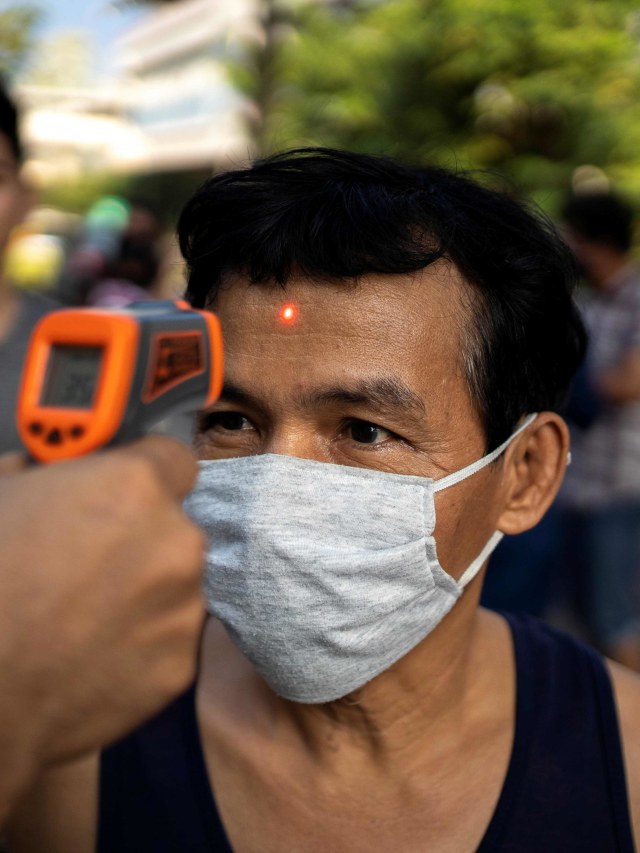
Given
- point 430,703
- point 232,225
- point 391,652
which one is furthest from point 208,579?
point 232,225

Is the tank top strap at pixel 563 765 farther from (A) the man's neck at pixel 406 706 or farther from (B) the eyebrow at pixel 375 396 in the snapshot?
(B) the eyebrow at pixel 375 396

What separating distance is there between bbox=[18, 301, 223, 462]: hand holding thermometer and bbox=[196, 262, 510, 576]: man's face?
0.82 metres

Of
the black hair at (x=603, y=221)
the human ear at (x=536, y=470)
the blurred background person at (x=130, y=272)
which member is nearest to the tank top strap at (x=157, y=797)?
the human ear at (x=536, y=470)

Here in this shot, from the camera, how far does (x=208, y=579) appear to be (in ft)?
5.64

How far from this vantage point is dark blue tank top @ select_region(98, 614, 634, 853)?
65.7 inches

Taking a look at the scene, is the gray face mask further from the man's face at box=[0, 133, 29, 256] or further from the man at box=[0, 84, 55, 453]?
the man's face at box=[0, 133, 29, 256]

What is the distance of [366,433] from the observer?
1.75 meters

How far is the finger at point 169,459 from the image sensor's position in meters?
0.72

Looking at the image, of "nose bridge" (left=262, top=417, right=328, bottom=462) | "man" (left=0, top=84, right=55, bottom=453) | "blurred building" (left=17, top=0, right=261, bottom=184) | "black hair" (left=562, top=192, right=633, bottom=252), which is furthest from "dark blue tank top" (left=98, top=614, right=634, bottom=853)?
"blurred building" (left=17, top=0, right=261, bottom=184)

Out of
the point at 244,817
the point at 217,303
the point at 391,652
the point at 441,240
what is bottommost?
the point at 244,817

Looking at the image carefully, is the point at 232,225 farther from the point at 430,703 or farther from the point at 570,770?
the point at 570,770

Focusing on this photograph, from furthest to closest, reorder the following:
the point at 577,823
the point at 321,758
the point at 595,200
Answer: the point at 595,200
the point at 321,758
the point at 577,823

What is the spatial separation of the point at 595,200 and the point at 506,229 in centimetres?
318

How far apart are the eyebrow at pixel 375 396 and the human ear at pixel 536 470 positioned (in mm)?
347
